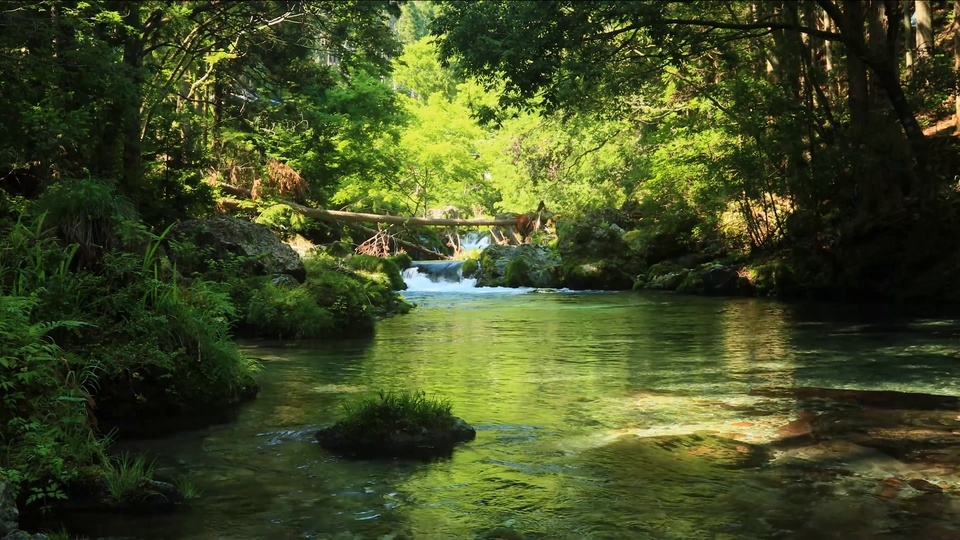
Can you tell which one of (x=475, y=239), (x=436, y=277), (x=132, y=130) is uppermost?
(x=132, y=130)

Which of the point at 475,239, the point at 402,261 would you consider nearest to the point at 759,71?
the point at 402,261

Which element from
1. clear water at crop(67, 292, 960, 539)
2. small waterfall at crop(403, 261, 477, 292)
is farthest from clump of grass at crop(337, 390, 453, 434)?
small waterfall at crop(403, 261, 477, 292)

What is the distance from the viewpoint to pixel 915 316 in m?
15.8

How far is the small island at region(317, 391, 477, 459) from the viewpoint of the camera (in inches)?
247

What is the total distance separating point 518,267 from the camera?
2948cm

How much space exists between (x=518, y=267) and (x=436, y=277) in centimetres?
306

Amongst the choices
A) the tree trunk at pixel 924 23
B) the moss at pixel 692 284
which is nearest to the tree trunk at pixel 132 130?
the moss at pixel 692 284

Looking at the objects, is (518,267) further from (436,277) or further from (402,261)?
(402,261)

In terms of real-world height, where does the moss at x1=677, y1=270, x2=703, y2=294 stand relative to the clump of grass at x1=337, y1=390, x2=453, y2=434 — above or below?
above

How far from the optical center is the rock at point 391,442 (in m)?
6.21

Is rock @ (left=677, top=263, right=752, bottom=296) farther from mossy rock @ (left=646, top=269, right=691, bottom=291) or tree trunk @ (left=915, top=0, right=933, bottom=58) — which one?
tree trunk @ (left=915, top=0, right=933, bottom=58)

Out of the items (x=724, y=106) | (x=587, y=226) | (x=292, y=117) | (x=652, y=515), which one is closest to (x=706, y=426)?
(x=652, y=515)

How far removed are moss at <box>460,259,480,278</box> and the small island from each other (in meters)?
24.0

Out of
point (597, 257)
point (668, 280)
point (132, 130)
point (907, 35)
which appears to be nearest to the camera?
point (132, 130)
